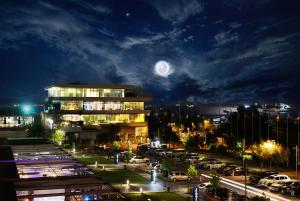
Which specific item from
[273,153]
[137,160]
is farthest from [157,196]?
[137,160]

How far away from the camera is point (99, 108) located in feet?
332

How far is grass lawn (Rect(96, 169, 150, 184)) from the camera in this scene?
138 ft

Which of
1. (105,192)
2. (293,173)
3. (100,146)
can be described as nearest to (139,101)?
(100,146)

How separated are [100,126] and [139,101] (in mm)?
13671

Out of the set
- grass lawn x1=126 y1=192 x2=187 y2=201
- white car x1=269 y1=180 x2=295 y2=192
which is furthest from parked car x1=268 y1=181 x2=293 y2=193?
grass lawn x1=126 y1=192 x2=187 y2=201

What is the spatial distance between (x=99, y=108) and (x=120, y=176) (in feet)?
186

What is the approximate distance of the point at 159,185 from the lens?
39.6 metres

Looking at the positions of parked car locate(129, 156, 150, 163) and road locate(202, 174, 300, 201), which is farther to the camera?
parked car locate(129, 156, 150, 163)

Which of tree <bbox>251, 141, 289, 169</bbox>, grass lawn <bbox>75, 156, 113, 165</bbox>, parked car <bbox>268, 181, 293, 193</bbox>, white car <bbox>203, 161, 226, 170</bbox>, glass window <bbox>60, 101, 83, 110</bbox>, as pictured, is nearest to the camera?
parked car <bbox>268, 181, 293, 193</bbox>

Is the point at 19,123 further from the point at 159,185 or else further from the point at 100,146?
the point at 159,185

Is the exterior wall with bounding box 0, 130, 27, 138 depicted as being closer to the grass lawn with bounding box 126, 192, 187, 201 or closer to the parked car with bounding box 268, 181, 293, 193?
the grass lawn with bounding box 126, 192, 187, 201

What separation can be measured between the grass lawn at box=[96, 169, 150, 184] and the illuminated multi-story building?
157 feet

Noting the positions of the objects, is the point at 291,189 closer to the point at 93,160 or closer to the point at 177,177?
the point at 177,177

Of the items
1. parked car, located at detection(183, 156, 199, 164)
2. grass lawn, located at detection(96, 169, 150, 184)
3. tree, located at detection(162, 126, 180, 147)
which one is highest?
tree, located at detection(162, 126, 180, 147)
